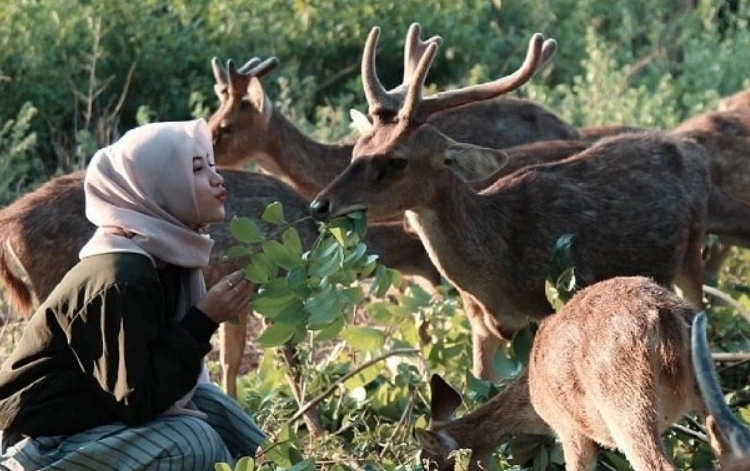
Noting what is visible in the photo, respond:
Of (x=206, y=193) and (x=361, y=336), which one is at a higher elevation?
(x=206, y=193)

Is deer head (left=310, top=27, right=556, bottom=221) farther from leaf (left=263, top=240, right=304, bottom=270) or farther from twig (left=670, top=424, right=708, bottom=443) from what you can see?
twig (left=670, top=424, right=708, bottom=443)

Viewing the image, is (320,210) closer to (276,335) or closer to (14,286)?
(276,335)

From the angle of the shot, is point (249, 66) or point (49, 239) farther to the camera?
point (249, 66)

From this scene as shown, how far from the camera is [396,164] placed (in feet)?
27.1

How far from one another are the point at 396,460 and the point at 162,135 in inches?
90.0

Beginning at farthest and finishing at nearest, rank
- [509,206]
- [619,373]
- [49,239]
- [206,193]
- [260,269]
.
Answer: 1. [49,239]
2. [509,206]
3. [260,269]
4. [206,193]
5. [619,373]

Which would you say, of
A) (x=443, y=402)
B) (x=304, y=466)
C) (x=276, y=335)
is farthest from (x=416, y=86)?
(x=304, y=466)

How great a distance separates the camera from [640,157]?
29.4 ft

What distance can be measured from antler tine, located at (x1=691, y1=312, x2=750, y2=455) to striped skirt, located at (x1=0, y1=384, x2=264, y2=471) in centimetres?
192

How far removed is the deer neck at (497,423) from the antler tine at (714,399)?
174 cm

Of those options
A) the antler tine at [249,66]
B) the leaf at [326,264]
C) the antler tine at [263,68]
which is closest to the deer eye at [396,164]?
the leaf at [326,264]

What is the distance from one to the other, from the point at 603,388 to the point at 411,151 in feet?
8.96

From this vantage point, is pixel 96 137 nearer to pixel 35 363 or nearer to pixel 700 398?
pixel 35 363

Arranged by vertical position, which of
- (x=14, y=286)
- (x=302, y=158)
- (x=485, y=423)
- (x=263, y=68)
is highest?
(x=485, y=423)
